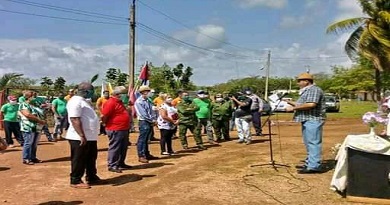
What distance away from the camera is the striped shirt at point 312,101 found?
834 cm

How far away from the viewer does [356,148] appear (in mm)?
6852

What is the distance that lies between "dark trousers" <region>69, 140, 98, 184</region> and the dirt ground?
245 millimetres

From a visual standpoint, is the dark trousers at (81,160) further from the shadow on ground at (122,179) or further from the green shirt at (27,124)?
the green shirt at (27,124)

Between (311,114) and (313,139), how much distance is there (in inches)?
17.4

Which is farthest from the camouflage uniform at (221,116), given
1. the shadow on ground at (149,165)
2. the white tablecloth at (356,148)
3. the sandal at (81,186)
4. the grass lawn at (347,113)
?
the grass lawn at (347,113)

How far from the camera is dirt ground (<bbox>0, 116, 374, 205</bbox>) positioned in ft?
23.0

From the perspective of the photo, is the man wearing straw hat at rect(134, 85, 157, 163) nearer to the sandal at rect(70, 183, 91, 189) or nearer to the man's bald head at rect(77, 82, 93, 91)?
the man's bald head at rect(77, 82, 93, 91)

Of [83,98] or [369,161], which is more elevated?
[83,98]

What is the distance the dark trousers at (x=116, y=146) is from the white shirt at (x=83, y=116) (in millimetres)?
1070

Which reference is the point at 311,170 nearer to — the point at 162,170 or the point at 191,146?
the point at 162,170

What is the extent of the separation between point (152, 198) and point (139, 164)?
300 cm

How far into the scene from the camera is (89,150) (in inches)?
304

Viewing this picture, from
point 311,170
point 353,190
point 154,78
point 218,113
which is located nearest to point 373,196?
point 353,190

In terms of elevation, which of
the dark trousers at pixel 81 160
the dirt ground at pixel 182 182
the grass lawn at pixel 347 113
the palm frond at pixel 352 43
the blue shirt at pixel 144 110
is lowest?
the dirt ground at pixel 182 182
